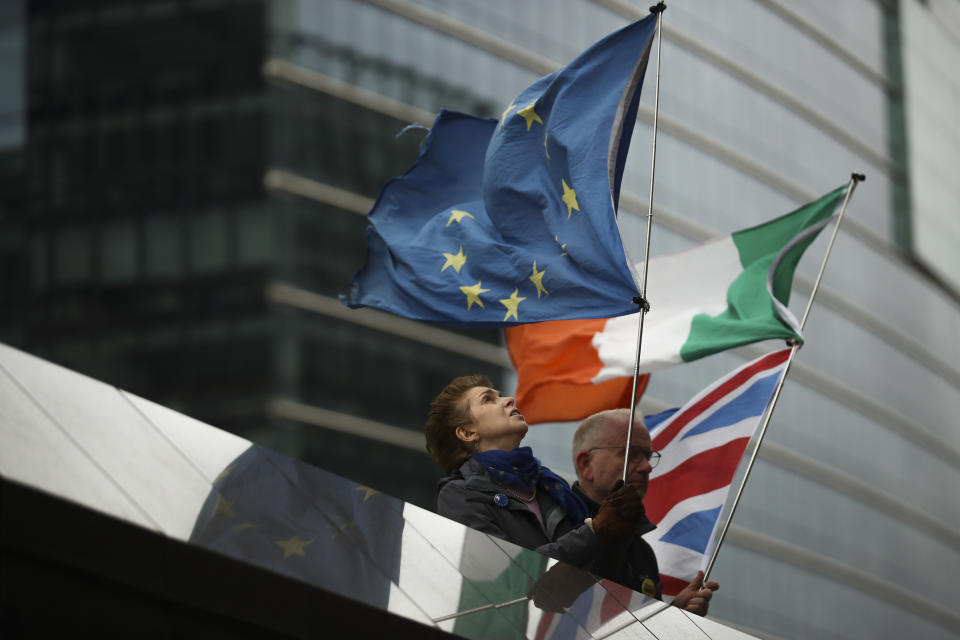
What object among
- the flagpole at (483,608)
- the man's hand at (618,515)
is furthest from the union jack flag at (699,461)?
the flagpole at (483,608)

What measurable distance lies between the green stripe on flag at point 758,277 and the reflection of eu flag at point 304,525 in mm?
4644

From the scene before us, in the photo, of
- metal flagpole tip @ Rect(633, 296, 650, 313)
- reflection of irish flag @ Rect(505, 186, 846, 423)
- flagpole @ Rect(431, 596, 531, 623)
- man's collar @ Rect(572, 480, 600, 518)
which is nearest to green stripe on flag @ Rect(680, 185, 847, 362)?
reflection of irish flag @ Rect(505, 186, 846, 423)

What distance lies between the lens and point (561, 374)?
1119 centimetres

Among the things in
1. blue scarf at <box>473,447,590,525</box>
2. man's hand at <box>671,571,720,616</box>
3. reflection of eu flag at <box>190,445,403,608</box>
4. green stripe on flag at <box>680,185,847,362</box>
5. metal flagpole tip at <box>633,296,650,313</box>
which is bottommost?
man's hand at <box>671,571,720,616</box>

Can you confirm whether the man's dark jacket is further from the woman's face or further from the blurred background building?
the blurred background building

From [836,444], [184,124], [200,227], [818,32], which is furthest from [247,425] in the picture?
[818,32]

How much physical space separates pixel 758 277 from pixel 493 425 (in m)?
4.13

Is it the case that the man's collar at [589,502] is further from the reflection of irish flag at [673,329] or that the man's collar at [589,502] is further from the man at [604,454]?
the reflection of irish flag at [673,329]

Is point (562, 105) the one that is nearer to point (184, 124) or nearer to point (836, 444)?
point (184, 124)

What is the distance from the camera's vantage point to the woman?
22.3ft

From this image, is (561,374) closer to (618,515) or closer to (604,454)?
(604,454)

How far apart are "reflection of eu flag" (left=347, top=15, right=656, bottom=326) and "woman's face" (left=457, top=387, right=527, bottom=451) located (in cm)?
151

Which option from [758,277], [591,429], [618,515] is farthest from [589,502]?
[758,277]

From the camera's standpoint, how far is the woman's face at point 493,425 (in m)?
7.63
